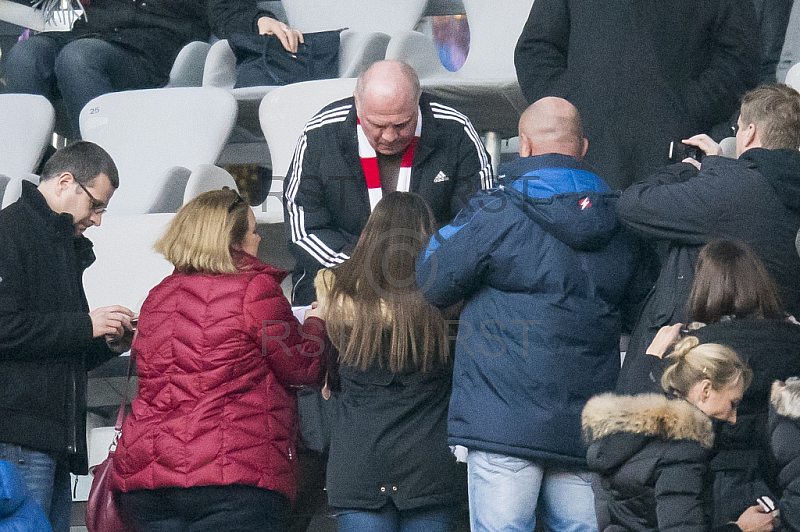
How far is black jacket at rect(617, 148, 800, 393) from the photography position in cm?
286

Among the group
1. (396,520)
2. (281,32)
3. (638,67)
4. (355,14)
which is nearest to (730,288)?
(396,520)

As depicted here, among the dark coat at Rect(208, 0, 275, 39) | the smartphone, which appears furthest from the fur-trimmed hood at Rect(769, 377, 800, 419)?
the dark coat at Rect(208, 0, 275, 39)

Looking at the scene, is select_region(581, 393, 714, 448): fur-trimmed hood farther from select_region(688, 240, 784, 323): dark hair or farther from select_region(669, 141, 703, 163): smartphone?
select_region(669, 141, 703, 163): smartphone

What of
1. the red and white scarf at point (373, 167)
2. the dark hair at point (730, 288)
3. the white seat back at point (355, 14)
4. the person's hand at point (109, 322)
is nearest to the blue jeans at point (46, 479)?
the person's hand at point (109, 322)

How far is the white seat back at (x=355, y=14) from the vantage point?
5398 mm

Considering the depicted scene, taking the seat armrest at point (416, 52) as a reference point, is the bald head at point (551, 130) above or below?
above

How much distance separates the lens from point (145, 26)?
5.24 meters

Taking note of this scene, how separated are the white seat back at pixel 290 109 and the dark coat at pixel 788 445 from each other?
7.68 ft

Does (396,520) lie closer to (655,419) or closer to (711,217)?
(655,419)

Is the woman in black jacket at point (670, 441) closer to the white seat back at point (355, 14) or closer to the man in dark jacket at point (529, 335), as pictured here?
the man in dark jacket at point (529, 335)

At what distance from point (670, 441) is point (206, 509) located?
1.09 metres

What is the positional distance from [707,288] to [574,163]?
463 millimetres

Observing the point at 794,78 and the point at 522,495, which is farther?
the point at 794,78

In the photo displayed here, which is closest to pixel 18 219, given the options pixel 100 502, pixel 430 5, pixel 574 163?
pixel 100 502
